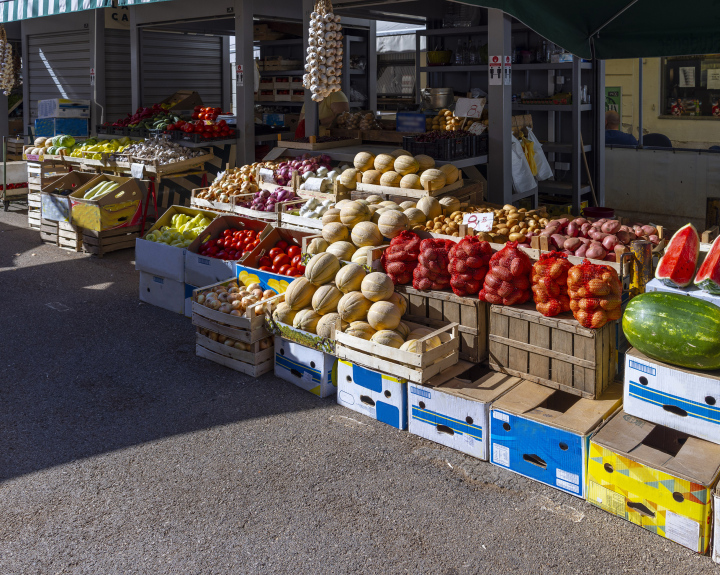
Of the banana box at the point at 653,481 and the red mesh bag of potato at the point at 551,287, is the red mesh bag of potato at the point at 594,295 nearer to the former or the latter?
the red mesh bag of potato at the point at 551,287

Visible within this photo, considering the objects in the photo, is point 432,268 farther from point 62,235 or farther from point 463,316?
point 62,235

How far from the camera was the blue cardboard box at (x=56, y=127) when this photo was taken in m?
13.0

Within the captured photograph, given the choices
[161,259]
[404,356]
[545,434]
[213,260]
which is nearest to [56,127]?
[161,259]

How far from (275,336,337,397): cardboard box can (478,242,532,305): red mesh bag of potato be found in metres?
1.26

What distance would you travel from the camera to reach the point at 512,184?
8812mm

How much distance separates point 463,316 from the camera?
16.5 feet

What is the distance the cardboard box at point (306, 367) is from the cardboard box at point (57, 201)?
5.43m

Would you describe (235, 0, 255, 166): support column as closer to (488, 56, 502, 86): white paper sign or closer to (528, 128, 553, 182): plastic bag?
(488, 56, 502, 86): white paper sign

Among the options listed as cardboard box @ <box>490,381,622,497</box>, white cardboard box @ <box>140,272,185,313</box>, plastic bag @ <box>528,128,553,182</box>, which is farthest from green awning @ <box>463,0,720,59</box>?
white cardboard box @ <box>140,272,185,313</box>

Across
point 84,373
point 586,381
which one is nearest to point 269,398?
point 84,373

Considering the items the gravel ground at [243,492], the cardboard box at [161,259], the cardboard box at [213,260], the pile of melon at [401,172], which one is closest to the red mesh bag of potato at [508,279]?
the gravel ground at [243,492]

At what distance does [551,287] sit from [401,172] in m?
3.07

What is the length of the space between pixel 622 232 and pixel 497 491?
7.85 ft

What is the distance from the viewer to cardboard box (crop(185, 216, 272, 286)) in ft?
22.2
